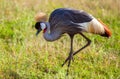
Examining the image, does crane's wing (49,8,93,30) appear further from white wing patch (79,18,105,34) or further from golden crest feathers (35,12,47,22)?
golden crest feathers (35,12,47,22)

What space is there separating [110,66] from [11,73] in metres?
1.65

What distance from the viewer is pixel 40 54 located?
714 cm

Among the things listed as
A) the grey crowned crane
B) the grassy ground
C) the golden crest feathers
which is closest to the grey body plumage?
the grey crowned crane

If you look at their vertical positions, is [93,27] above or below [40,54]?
above

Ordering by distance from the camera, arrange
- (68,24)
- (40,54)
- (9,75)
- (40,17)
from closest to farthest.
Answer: (9,75), (68,24), (40,17), (40,54)

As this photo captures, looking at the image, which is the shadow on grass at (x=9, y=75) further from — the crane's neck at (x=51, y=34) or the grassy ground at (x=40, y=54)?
the crane's neck at (x=51, y=34)

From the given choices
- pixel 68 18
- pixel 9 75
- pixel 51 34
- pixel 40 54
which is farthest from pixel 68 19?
pixel 9 75

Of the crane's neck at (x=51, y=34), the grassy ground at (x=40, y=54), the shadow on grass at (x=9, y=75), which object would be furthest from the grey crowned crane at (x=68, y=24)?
the shadow on grass at (x=9, y=75)

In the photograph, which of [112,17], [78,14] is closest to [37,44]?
[78,14]

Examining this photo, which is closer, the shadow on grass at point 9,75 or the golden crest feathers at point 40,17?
the shadow on grass at point 9,75

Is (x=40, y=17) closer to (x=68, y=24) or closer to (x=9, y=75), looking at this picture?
(x=68, y=24)

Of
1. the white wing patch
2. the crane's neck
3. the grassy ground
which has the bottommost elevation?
the grassy ground

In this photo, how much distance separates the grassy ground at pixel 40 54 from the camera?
259 inches

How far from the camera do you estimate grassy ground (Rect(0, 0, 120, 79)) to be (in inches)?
259
